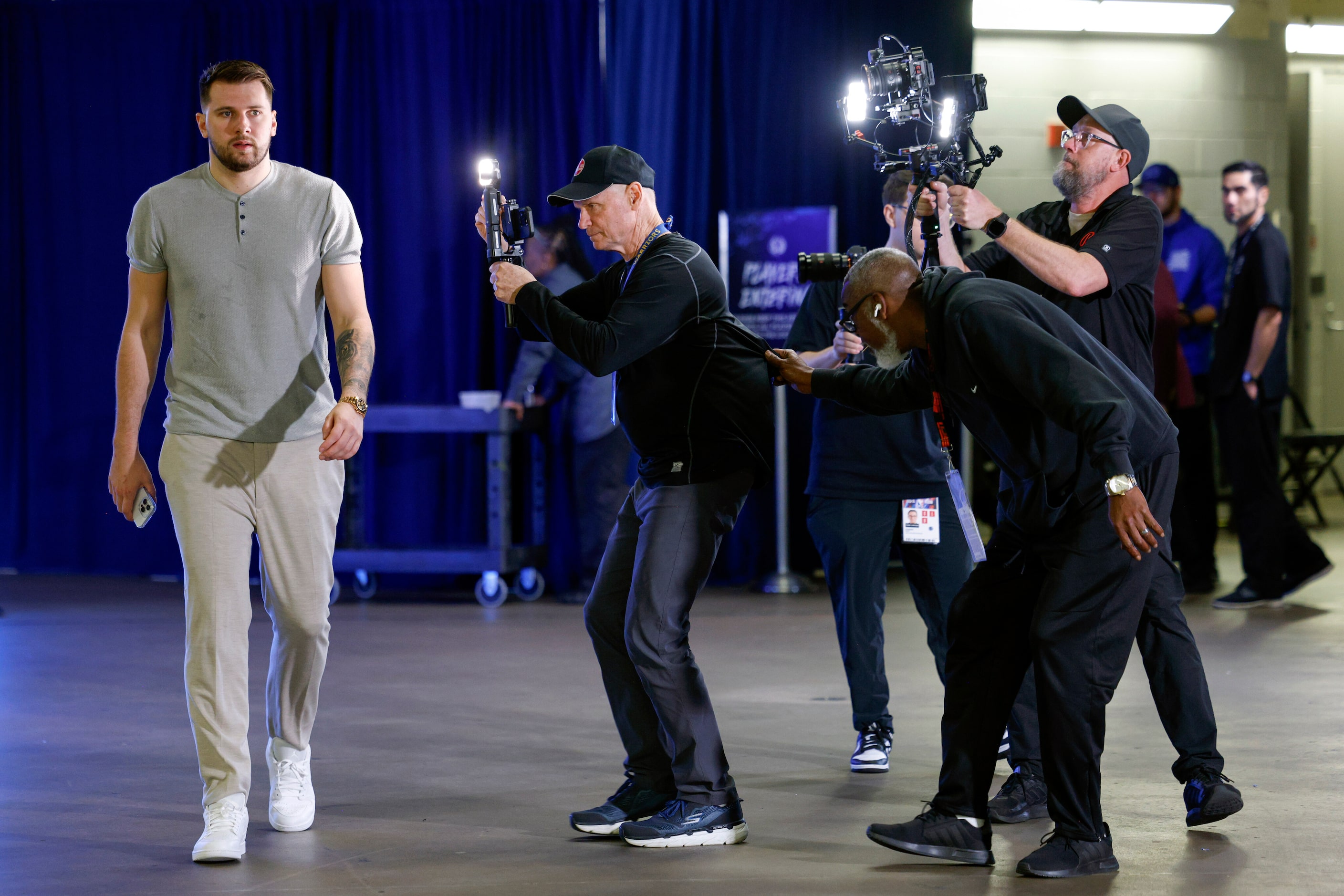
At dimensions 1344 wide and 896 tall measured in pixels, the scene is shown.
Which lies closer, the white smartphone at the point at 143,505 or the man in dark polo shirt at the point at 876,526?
the white smartphone at the point at 143,505

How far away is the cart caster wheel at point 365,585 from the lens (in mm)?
7375

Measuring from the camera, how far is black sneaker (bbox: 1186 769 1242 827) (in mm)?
3219

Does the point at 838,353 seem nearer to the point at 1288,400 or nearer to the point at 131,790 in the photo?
the point at 131,790

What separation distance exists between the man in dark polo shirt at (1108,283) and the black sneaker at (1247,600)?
11.2 ft

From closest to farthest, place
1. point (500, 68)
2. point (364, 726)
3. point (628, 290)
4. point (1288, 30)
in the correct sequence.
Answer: point (628, 290), point (364, 726), point (500, 68), point (1288, 30)

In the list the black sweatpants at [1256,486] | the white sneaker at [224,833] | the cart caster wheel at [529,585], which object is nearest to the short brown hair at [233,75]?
the white sneaker at [224,833]

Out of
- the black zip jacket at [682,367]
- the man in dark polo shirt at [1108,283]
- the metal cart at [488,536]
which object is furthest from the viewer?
the metal cart at [488,536]

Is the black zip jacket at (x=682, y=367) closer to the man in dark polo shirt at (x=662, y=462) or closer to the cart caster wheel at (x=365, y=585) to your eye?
the man in dark polo shirt at (x=662, y=462)

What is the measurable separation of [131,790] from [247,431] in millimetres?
1089

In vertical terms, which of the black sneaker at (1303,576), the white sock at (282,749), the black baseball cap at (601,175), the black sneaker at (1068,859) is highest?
the black baseball cap at (601,175)

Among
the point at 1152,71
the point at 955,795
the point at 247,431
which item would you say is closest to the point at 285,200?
the point at 247,431

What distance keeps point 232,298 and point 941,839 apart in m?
1.86

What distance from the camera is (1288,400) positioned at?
1152 cm

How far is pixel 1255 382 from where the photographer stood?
A: 21.5 ft
